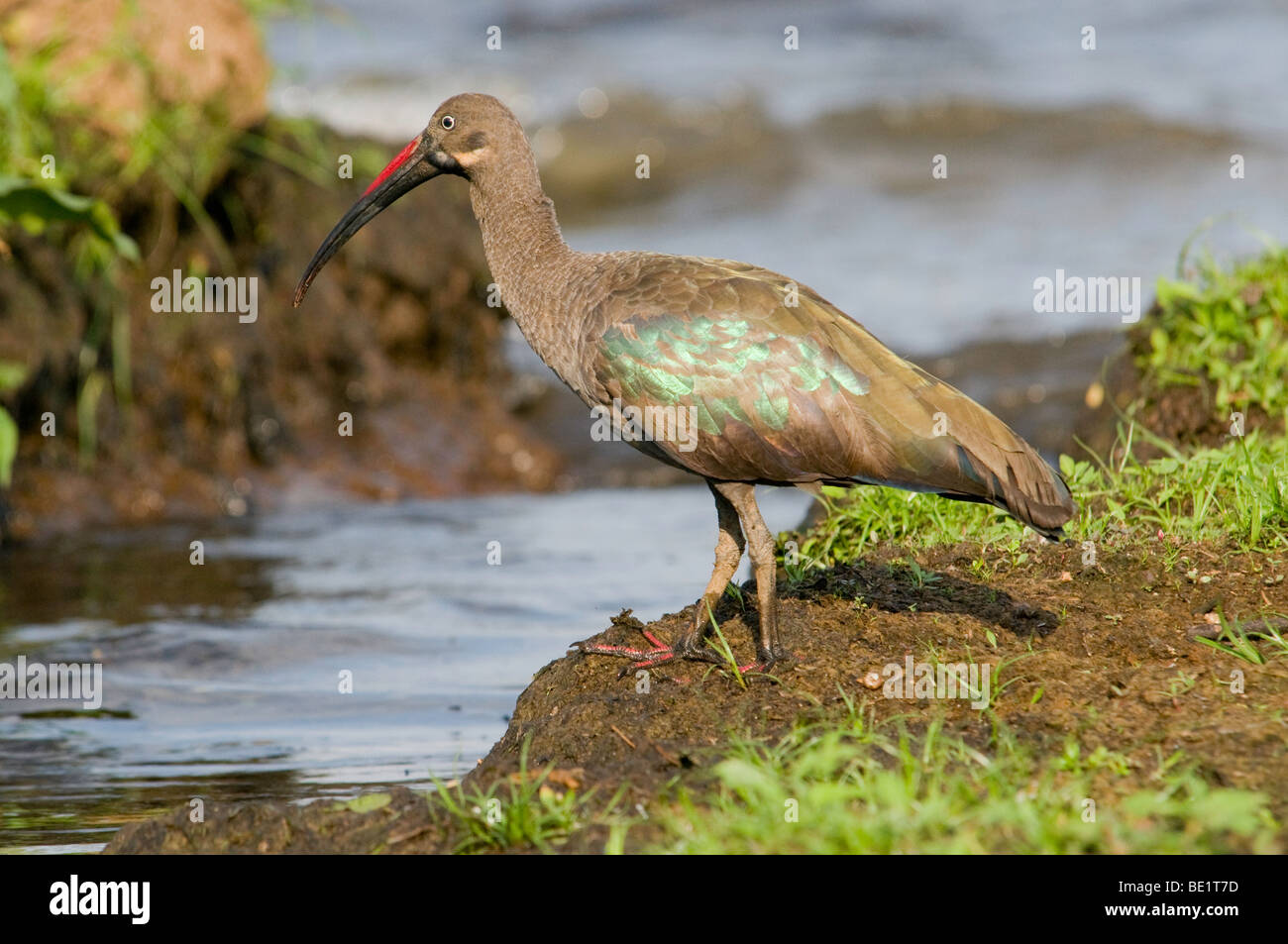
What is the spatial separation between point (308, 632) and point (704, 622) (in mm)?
3155

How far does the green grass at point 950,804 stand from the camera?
324cm

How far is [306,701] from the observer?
659 centimetres

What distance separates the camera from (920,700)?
447 cm

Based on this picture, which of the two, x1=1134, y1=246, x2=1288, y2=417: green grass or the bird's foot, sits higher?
x1=1134, y1=246, x2=1288, y2=417: green grass

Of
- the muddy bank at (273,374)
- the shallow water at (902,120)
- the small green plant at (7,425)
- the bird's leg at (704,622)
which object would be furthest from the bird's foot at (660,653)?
the shallow water at (902,120)

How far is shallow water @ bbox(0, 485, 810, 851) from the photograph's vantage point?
561 cm

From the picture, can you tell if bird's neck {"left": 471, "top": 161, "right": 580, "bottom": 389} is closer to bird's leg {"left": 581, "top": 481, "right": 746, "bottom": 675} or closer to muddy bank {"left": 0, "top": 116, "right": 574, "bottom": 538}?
bird's leg {"left": 581, "top": 481, "right": 746, "bottom": 675}

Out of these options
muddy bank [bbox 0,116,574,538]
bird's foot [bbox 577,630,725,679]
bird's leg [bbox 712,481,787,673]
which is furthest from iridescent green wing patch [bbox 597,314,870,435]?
muddy bank [bbox 0,116,574,538]

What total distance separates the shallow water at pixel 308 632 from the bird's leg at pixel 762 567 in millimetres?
1370

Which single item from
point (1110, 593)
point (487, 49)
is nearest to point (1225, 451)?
point (1110, 593)

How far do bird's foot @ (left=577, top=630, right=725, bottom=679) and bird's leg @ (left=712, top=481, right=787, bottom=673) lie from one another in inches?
6.3

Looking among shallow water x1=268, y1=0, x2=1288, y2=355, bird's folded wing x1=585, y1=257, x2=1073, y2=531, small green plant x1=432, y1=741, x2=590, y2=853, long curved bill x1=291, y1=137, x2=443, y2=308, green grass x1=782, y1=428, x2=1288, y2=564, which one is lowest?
small green plant x1=432, y1=741, x2=590, y2=853

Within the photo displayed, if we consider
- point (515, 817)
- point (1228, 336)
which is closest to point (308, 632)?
point (515, 817)

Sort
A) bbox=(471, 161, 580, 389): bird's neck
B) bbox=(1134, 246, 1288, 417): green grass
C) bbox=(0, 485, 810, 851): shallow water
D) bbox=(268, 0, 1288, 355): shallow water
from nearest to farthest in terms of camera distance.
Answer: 1. bbox=(471, 161, 580, 389): bird's neck
2. bbox=(0, 485, 810, 851): shallow water
3. bbox=(1134, 246, 1288, 417): green grass
4. bbox=(268, 0, 1288, 355): shallow water
